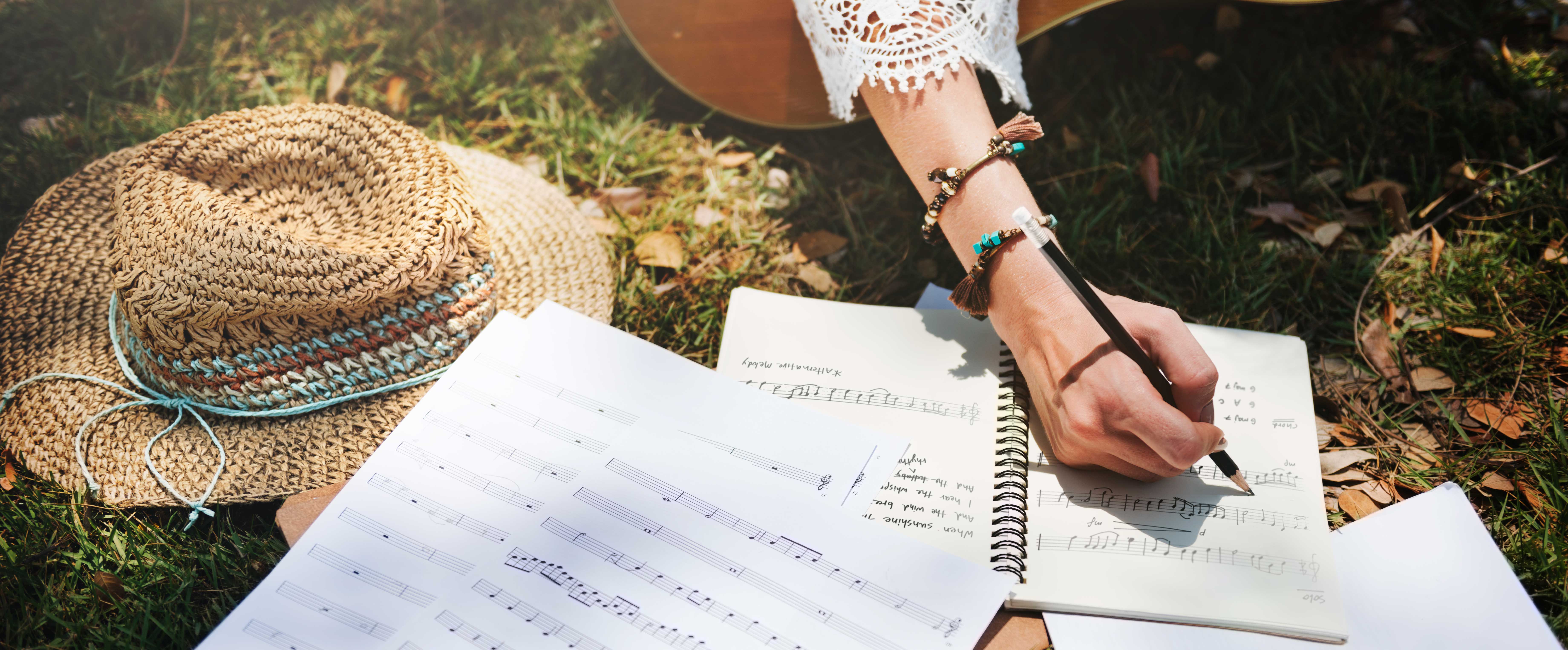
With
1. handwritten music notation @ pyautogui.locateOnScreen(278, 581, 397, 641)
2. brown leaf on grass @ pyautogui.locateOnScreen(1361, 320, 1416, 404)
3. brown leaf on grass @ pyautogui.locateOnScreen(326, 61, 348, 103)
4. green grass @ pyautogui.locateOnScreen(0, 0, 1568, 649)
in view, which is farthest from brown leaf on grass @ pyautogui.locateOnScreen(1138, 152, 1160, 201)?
brown leaf on grass @ pyautogui.locateOnScreen(326, 61, 348, 103)

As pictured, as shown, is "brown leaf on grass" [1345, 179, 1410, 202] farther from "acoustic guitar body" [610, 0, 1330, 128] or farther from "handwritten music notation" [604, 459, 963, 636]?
"handwritten music notation" [604, 459, 963, 636]

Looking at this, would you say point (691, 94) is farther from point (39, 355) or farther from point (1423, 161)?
point (1423, 161)

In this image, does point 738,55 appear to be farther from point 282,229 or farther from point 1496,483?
point 1496,483

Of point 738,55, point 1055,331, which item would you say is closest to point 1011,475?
point 1055,331

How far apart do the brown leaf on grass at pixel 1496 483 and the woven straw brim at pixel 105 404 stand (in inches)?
57.0

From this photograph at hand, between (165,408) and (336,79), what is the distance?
1057 millimetres

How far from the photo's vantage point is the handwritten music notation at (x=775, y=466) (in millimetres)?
1176

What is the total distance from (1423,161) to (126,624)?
244 centimetres

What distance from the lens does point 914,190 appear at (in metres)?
1.75

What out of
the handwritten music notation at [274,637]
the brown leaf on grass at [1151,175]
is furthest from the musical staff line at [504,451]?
the brown leaf on grass at [1151,175]

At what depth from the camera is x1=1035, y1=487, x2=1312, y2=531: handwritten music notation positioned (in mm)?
1173

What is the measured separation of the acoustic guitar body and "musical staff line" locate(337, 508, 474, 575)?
1108 millimetres

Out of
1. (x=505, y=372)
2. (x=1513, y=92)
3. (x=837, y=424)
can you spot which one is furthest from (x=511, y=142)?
(x=1513, y=92)

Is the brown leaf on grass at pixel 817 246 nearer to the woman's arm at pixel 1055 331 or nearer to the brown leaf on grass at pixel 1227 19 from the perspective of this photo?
the woman's arm at pixel 1055 331
